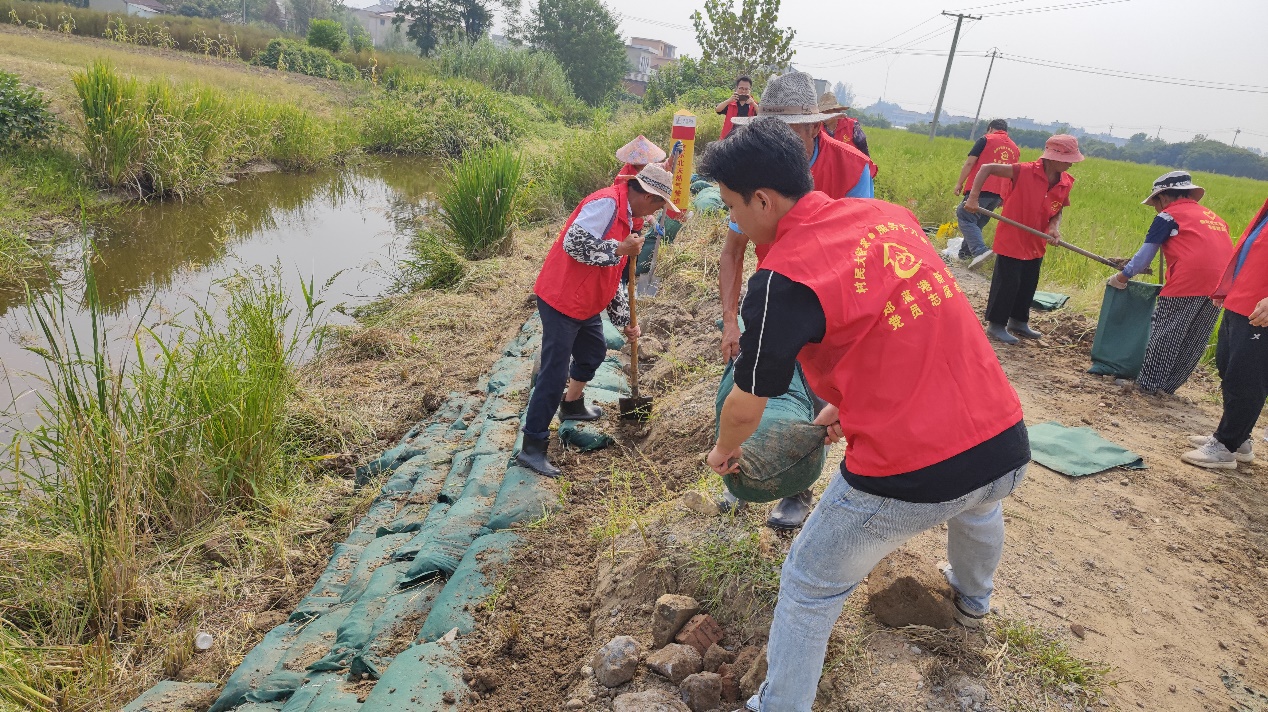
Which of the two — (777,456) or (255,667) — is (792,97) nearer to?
(777,456)

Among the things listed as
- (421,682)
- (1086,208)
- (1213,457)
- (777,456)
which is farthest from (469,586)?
(1086,208)

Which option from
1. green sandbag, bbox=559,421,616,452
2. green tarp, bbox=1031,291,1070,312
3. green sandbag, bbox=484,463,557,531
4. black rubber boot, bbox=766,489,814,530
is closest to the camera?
black rubber boot, bbox=766,489,814,530

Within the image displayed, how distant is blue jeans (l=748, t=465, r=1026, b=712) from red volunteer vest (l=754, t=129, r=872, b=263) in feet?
5.35

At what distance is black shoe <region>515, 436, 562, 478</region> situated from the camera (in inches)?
138

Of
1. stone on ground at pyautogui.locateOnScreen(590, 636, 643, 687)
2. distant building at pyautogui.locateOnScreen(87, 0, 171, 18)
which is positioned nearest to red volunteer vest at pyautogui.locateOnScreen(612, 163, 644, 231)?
stone on ground at pyautogui.locateOnScreen(590, 636, 643, 687)

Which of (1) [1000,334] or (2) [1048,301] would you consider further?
(2) [1048,301]

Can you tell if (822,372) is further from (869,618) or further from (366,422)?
(366,422)

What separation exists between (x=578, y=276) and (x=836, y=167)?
1209 millimetres

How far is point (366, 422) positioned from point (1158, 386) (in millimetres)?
5036

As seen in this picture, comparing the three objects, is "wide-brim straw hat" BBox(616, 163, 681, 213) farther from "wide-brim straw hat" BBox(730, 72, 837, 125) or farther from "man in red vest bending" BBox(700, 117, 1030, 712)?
"man in red vest bending" BBox(700, 117, 1030, 712)

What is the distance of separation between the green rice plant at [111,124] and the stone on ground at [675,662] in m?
10.3

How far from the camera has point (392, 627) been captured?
2.65m

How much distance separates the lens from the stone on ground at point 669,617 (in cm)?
236

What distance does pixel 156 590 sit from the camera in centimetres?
318
